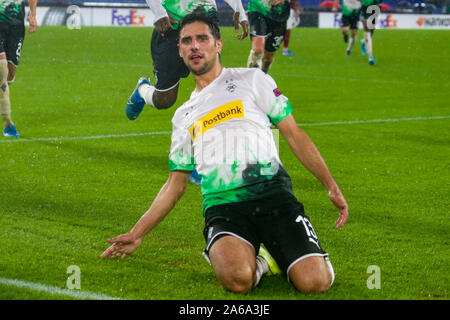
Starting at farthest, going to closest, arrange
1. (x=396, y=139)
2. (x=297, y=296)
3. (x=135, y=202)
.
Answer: (x=396, y=139) → (x=135, y=202) → (x=297, y=296)

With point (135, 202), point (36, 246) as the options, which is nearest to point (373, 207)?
point (135, 202)

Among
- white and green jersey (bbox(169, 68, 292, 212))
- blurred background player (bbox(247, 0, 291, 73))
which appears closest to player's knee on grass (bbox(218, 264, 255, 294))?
white and green jersey (bbox(169, 68, 292, 212))

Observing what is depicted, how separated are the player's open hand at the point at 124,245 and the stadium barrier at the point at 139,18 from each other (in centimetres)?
2271

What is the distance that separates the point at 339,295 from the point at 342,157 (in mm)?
4375

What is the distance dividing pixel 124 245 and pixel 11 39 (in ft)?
17.0

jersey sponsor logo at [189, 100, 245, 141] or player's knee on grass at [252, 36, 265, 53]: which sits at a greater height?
jersey sponsor logo at [189, 100, 245, 141]

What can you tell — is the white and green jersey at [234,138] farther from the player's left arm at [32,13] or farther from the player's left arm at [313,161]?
the player's left arm at [32,13]

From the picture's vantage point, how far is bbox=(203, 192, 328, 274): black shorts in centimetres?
432

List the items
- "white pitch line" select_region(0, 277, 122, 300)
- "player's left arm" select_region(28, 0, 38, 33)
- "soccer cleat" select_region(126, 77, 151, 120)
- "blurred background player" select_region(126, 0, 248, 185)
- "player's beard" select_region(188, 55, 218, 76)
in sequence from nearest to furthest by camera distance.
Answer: "white pitch line" select_region(0, 277, 122, 300) < "player's beard" select_region(188, 55, 218, 76) < "blurred background player" select_region(126, 0, 248, 185) < "soccer cleat" select_region(126, 77, 151, 120) < "player's left arm" select_region(28, 0, 38, 33)

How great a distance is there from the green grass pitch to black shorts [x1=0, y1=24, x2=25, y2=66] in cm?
97

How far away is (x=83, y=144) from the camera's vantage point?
8.83 meters

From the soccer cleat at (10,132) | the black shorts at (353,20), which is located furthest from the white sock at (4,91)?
the black shorts at (353,20)

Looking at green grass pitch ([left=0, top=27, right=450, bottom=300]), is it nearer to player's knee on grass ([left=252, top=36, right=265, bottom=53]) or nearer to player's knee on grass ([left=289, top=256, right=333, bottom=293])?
player's knee on grass ([left=289, top=256, right=333, bottom=293])
